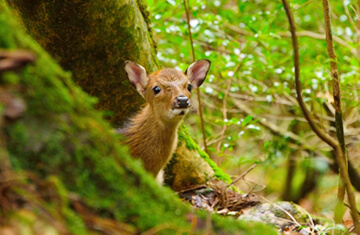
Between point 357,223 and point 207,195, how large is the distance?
226cm

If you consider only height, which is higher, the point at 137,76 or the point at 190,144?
the point at 137,76

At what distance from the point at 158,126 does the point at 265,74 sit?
440 cm

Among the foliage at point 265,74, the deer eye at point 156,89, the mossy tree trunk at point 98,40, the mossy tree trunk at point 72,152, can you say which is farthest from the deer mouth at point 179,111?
the mossy tree trunk at point 72,152

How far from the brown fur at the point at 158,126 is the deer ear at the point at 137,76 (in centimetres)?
7

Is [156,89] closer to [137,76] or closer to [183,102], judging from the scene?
[137,76]

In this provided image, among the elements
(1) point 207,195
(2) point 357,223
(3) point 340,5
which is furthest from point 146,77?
(3) point 340,5

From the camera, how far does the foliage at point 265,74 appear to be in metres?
7.24

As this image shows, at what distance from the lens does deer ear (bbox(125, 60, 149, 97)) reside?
516 centimetres

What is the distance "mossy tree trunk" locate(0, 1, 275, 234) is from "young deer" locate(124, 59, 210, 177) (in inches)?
120

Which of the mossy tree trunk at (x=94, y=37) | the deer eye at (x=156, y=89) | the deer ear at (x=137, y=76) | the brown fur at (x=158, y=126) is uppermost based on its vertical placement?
the mossy tree trunk at (x=94, y=37)

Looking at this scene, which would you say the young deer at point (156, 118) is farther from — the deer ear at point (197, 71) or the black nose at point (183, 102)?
the deer ear at point (197, 71)

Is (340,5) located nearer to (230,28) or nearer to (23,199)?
(230,28)

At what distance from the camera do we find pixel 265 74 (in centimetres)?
917

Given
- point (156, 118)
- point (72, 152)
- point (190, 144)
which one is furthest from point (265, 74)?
point (72, 152)
